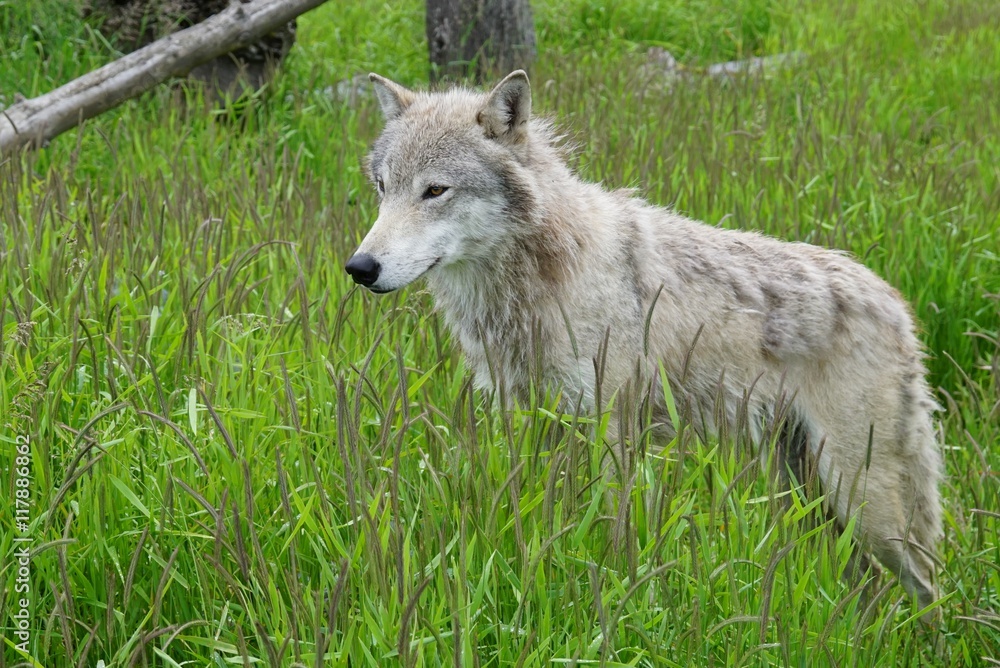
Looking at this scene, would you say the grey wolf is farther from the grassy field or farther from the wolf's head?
the grassy field

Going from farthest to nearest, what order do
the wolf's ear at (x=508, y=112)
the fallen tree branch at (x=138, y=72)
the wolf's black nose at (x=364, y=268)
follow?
the fallen tree branch at (x=138, y=72)
the wolf's ear at (x=508, y=112)
the wolf's black nose at (x=364, y=268)

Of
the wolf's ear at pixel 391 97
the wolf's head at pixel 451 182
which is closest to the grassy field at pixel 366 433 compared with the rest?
the wolf's head at pixel 451 182

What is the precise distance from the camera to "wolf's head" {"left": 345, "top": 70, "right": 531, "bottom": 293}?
11.5 ft

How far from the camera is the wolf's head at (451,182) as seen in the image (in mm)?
3496

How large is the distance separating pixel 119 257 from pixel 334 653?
8.22ft

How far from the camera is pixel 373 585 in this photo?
2.18 meters

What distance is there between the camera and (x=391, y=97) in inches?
164

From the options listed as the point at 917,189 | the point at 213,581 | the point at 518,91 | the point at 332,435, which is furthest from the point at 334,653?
the point at 917,189

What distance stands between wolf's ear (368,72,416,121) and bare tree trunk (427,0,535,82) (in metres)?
4.16

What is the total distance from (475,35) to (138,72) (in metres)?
3.12

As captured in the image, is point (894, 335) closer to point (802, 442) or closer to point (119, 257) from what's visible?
point (802, 442)

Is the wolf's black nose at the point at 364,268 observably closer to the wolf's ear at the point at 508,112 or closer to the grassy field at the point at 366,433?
the grassy field at the point at 366,433

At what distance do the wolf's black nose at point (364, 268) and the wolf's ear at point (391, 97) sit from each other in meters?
1.08

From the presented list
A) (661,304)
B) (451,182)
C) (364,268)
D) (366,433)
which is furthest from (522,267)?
(366,433)
